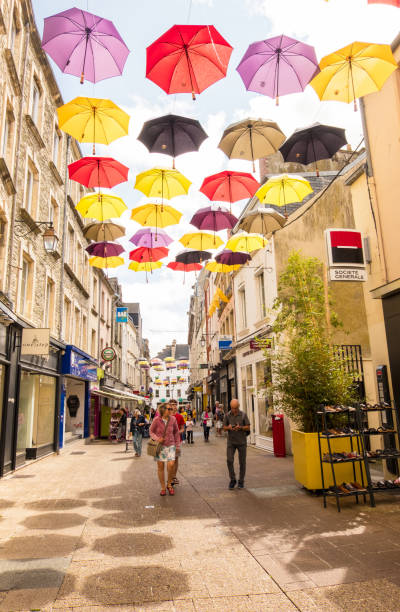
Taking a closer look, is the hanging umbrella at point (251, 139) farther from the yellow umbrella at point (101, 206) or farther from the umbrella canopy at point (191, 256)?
the umbrella canopy at point (191, 256)

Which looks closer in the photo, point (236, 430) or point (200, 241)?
point (236, 430)

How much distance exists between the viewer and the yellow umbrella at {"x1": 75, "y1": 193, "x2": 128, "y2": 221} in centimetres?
1108

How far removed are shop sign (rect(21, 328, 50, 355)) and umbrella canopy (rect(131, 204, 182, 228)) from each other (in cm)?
404

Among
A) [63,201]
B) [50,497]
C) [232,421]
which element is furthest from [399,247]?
[63,201]

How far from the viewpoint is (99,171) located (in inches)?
396

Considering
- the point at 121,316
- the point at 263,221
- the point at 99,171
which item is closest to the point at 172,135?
the point at 99,171

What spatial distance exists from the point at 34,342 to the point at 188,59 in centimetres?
804

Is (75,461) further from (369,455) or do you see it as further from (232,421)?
(369,455)

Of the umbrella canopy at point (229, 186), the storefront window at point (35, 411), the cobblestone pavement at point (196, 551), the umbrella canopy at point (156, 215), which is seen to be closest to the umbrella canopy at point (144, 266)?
the umbrella canopy at point (156, 215)

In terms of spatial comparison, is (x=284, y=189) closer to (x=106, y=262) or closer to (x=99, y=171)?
(x=99, y=171)

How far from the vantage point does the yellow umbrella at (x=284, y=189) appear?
1070cm

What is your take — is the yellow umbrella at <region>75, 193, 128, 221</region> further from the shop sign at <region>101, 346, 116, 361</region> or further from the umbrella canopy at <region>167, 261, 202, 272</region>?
the shop sign at <region>101, 346, 116, 361</region>

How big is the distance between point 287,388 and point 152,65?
20.1ft

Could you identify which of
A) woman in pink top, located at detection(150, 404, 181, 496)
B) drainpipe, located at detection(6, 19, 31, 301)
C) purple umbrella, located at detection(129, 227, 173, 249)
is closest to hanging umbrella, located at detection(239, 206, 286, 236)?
purple umbrella, located at detection(129, 227, 173, 249)
